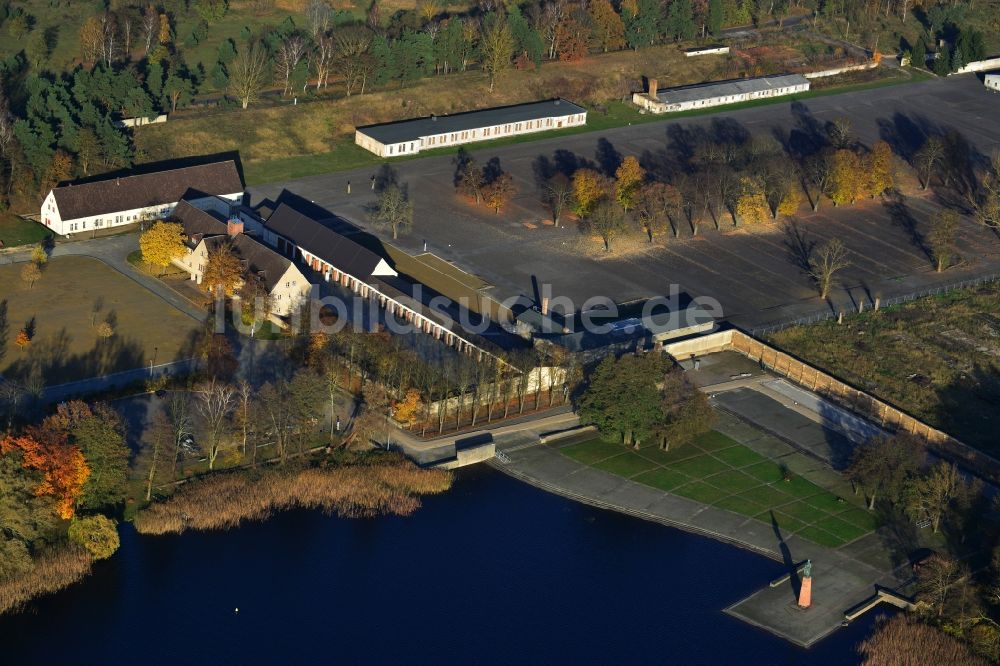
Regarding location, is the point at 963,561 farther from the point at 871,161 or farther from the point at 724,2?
the point at 724,2

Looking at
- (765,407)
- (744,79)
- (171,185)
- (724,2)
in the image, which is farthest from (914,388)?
→ (724,2)

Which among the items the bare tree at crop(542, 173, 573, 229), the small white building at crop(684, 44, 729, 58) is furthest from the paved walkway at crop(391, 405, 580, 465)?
the small white building at crop(684, 44, 729, 58)

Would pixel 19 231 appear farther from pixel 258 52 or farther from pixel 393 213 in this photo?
pixel 258 52

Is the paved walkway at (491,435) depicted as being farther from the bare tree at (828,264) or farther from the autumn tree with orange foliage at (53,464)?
the bare tree at (828,264)

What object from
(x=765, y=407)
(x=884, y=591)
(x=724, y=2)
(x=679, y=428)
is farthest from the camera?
(x=724, y=2)

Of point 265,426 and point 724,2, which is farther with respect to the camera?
point 724,2

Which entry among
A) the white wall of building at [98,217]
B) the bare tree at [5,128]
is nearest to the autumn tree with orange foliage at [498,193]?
the white wall of building at [98,217]
